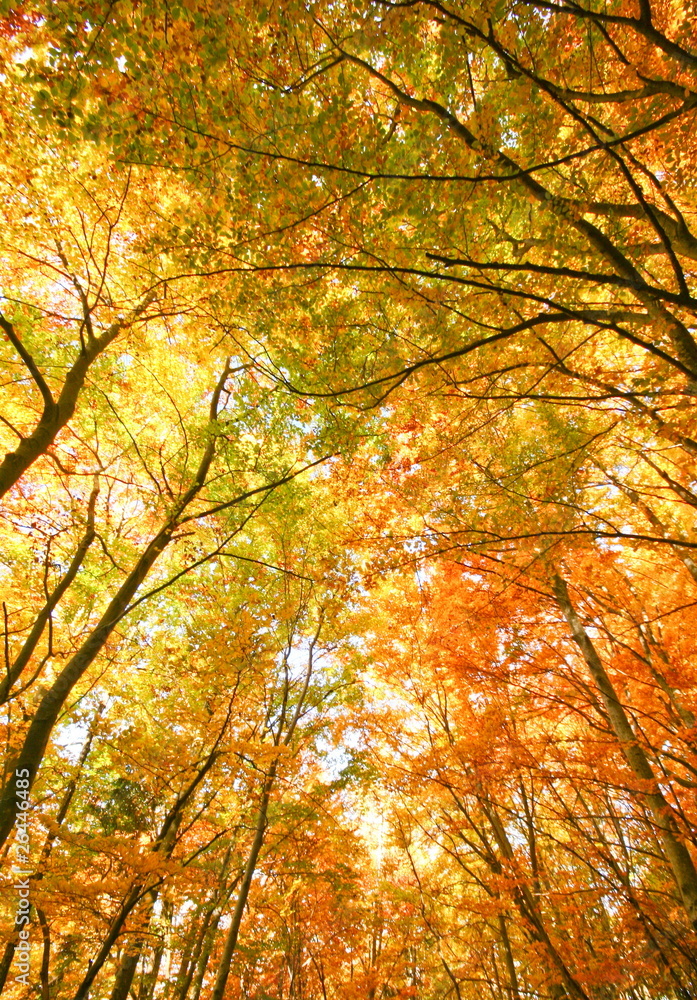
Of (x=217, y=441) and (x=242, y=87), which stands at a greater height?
(x=217, y=441)

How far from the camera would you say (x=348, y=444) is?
4027 mm

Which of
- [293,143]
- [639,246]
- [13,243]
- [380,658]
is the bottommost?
[380,658]

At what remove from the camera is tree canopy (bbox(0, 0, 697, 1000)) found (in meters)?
2.79

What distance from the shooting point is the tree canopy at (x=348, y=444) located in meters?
2.79

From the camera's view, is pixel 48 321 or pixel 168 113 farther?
pixel 48 321

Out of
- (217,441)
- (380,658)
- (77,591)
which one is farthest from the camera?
(380,658)

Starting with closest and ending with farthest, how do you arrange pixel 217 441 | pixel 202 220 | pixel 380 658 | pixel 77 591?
pixel 202 220 → pixel 217 441 → pixel 77 591 → pixel 380 658

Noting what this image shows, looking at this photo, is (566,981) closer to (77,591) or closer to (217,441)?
(217,441)

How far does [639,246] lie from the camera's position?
308 cm

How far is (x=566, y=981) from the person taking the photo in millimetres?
4953

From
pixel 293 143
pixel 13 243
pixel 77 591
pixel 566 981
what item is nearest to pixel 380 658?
pixel 566 981

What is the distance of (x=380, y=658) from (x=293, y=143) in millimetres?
A: 7064

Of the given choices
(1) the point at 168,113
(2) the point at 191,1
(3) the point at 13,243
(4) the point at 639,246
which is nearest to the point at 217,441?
(3) the point at 13,243

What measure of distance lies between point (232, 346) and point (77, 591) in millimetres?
4825
